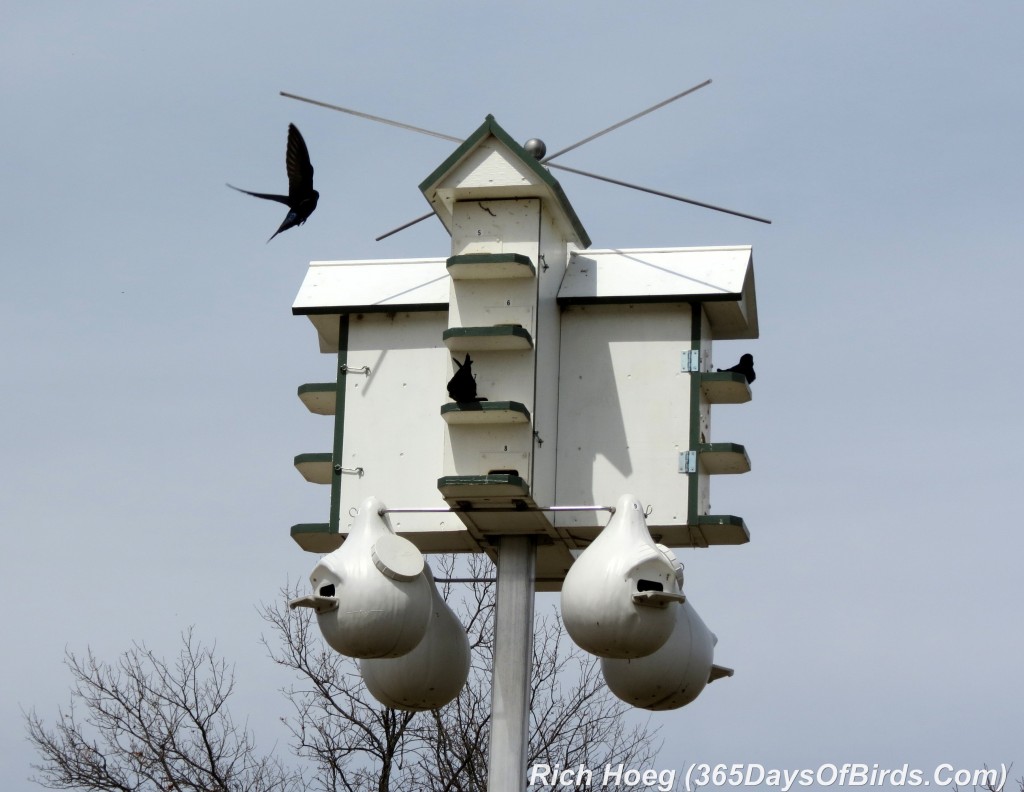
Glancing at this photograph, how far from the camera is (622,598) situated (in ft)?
36.7

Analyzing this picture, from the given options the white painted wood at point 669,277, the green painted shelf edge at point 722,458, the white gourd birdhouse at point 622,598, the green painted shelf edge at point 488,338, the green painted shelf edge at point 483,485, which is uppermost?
the white painted wood at point 669,277

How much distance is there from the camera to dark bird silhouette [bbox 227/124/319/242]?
12719mm

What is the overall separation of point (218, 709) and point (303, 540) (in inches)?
260

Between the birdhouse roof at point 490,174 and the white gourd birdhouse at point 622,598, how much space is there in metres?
2.18

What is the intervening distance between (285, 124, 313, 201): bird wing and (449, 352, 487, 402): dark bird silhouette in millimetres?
1374

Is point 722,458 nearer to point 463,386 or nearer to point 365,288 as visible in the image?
point 463,386

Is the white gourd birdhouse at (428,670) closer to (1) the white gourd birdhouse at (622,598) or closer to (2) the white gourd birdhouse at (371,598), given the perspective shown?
(2) the white gourd birdhouse at (371,598)

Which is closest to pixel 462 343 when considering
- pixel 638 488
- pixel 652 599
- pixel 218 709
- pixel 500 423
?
pixel 500 423

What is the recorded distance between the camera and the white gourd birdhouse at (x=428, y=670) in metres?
12.5

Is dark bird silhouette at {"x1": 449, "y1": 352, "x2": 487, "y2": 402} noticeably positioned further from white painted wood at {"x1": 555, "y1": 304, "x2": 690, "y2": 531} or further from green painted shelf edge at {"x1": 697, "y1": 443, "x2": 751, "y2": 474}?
green painted shelf edge at {"x1": 697, "y1": 443, "x2": 751, "y2": 474}

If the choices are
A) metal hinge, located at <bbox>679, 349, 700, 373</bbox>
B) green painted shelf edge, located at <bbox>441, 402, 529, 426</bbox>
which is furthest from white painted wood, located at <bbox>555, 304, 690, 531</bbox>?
green painted shelf edge, located at <bbox>441, 402, 529, 426</bbox>

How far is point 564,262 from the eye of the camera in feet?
42.8

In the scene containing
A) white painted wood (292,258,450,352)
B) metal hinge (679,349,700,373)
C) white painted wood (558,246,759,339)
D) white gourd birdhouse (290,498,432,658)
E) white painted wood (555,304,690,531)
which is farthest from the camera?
white painted wood (292,258,450,352)

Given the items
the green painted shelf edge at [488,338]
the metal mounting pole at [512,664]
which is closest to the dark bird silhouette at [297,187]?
the green painted shelf edge at [488,338]
